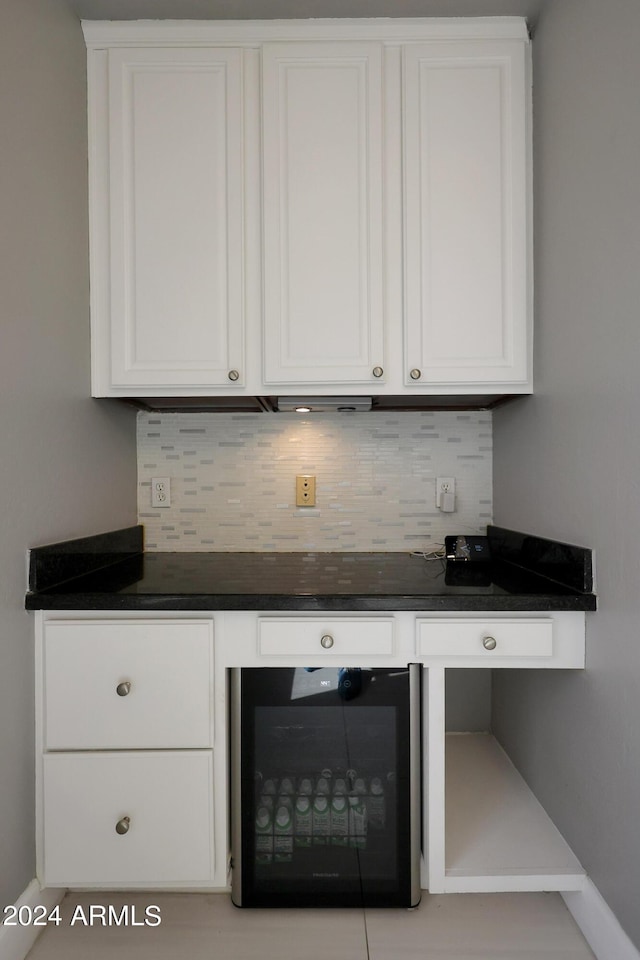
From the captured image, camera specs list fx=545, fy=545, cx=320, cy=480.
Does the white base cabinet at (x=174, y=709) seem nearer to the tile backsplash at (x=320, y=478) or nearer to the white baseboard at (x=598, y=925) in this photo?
the white baseboard at (x=598, y=925)

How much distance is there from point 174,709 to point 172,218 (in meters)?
1.39

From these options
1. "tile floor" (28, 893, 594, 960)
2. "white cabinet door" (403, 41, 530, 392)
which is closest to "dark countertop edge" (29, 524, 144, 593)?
"tile floor" (28, 893, 594, 960)

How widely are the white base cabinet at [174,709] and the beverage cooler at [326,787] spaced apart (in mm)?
43

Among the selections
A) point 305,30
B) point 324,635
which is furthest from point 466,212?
point 324,635

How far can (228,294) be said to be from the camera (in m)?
1.65

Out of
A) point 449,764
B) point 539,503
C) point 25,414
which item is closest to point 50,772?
point 25,414

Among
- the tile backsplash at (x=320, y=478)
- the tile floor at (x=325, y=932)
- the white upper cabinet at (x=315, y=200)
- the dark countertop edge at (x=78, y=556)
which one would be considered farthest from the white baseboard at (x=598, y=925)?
the dark countertop edge at (x=78, y=556)

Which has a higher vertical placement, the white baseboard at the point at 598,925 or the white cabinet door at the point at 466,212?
the white cabinet door at the point at 466,212

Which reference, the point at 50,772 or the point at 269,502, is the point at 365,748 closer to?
the point at 50,772

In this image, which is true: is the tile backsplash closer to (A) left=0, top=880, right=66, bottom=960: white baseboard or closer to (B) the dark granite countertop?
(B) the dark granite countertop

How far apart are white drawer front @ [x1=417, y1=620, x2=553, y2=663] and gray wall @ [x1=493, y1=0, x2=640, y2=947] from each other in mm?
118

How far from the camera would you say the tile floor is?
130 cm

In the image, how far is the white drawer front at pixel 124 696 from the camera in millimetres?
1361

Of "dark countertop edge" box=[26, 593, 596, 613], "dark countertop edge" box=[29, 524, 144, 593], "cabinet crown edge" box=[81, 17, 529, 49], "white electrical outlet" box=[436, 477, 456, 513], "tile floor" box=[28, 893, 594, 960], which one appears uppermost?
"cabinet crown edge" box=[81, 17, 529, 49]
